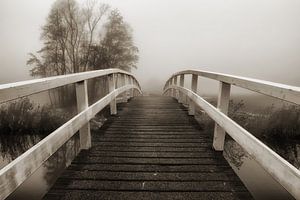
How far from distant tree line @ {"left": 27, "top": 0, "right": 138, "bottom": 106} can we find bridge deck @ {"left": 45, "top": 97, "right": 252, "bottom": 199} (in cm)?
2167

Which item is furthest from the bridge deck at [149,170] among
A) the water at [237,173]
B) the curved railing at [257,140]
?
the water at [237,173]

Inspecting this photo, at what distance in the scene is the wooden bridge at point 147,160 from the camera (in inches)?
66.7

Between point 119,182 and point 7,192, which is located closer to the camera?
point 7,192

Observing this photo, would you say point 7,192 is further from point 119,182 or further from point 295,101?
point 295,101

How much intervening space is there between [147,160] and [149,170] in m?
0.28

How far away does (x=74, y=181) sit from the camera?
2604mm

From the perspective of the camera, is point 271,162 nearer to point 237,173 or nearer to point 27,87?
point 27,87

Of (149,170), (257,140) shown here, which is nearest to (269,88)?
(257,140)

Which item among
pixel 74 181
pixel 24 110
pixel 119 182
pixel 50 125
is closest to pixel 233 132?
pixel 119 182

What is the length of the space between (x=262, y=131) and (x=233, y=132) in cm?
1009

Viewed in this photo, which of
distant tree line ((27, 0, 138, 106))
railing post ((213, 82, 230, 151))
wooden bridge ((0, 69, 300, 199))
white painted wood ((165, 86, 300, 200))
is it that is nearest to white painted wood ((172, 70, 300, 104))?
wooden bridge ((0, 69, 300, 199))

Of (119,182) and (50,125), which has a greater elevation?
(119,182)

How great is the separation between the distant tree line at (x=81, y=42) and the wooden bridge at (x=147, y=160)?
2185 centimetres

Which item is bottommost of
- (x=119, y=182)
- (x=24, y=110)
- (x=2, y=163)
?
(x=2, y=163)
